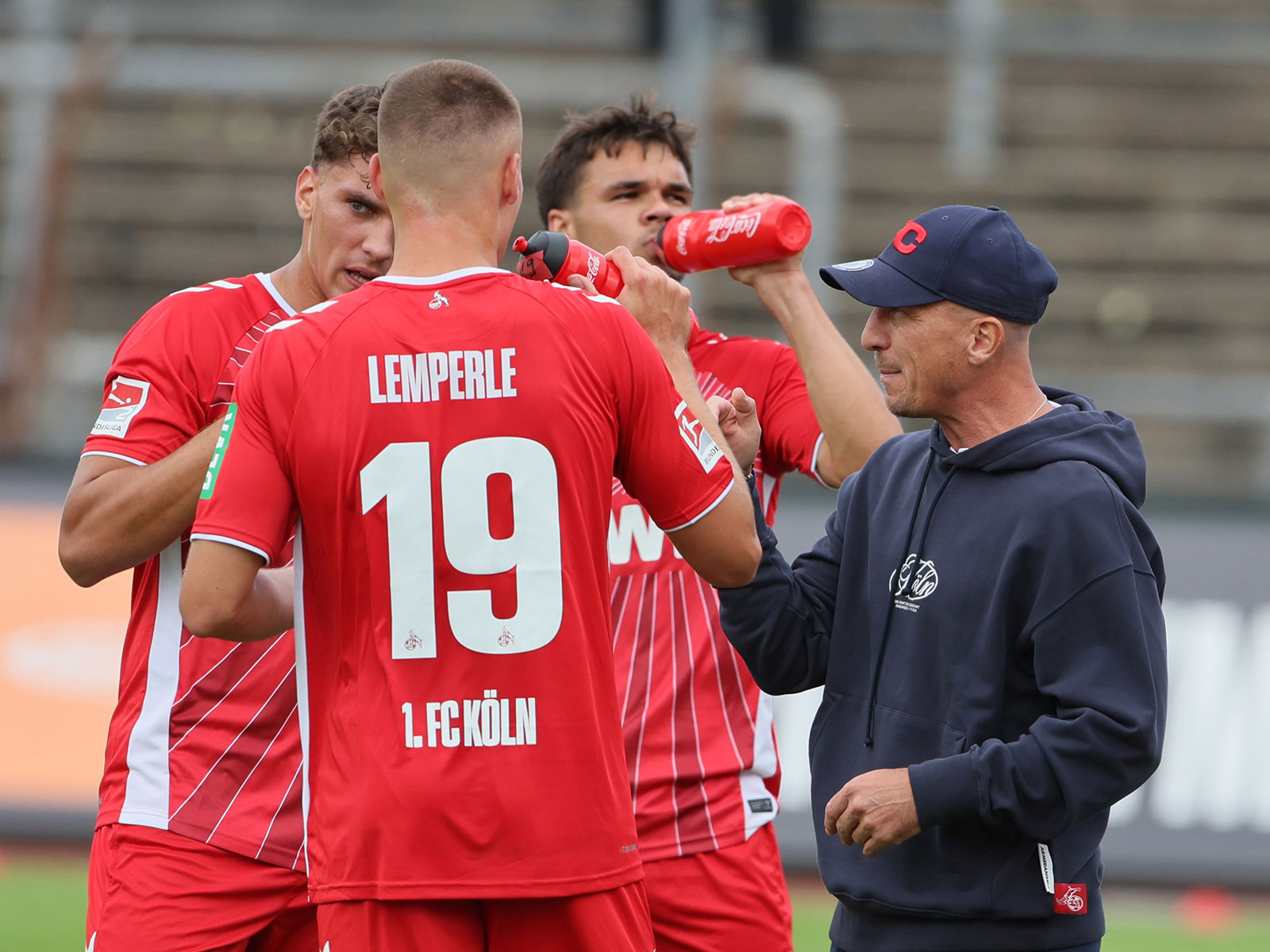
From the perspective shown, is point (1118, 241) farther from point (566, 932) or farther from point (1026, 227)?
point (566, 932)

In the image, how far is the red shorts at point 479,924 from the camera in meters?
2.57

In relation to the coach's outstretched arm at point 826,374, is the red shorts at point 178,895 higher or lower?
lower

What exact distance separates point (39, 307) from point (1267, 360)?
30.6 ft

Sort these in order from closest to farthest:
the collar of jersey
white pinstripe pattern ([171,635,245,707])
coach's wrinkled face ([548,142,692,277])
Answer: the collar of jersey → white pinstripe pattern ([171,635,245,707]) → coach's wrinkled face ([548,142,692,277])

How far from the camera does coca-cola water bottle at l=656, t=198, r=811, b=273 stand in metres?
3.63

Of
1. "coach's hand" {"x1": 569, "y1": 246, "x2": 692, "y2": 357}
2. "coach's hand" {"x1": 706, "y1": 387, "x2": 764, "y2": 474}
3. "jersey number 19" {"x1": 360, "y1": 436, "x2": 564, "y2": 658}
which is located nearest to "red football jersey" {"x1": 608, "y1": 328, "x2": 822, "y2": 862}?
"coach's hand" {"x1": 706, "y1": 387, "x2": 764, "y2": 474}

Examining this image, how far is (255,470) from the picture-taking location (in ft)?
8.55

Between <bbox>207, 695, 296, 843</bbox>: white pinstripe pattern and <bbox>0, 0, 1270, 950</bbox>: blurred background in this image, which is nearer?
<bbox>207, 695, 296, 843</bbox>: white pinstripe pattern

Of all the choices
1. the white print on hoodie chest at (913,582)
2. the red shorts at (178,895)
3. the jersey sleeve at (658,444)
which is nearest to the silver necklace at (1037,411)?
the white print on hoodie chest at (913,582)

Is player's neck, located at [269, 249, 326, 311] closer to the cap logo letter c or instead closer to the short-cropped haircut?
the short-cropped haircut

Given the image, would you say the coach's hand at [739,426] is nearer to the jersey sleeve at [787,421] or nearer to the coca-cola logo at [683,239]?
the jersey sleeve at [787,421]

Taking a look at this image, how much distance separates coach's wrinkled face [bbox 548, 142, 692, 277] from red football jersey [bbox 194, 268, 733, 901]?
4.80 feet

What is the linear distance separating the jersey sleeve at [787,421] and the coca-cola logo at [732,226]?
41cm

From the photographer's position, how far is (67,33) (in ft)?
39.7
